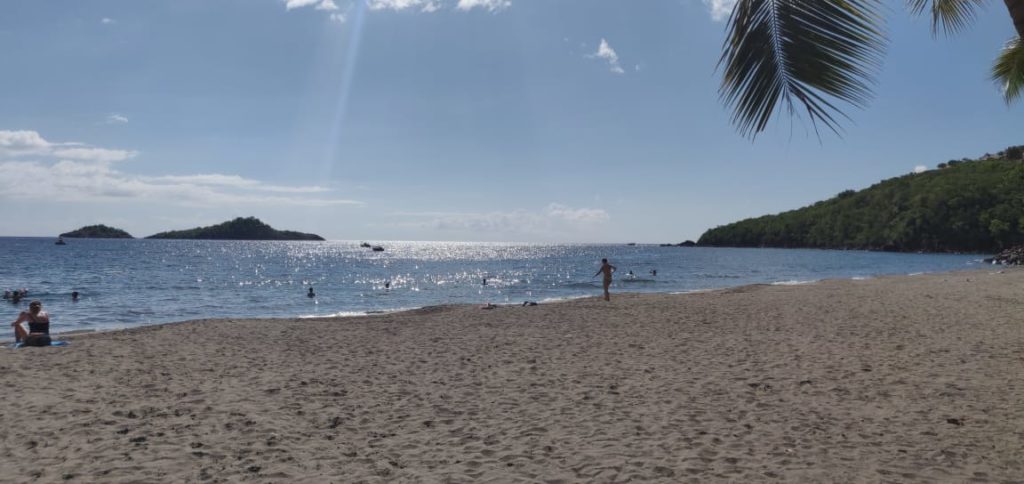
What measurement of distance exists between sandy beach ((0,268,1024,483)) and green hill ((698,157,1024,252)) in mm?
53899

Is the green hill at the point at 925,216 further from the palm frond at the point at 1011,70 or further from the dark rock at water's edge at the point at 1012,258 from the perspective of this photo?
→ the palm frond at the point at 1011,70

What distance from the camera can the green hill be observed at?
87562 mm

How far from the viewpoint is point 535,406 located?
7637 millimetres

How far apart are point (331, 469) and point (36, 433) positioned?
3727 mm

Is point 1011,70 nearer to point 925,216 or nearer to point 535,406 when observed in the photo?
point 535,406

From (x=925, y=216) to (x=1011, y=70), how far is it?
11570cm

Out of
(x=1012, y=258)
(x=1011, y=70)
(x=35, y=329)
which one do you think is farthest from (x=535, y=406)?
(x=1012, y=258)

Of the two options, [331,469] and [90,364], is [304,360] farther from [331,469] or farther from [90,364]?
[331,469]

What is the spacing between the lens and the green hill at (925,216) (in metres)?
87.6

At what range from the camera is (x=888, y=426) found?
6328mm

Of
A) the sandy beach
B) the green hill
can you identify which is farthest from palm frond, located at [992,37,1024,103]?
the green hill

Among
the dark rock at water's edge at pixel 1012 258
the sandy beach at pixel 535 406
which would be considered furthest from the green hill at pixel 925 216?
the sandy beach at pixel 535 406

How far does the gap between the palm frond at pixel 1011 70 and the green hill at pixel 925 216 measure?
55.5 metres

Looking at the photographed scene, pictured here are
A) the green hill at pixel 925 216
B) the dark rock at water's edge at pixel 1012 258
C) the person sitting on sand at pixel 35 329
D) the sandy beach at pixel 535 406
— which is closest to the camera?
the sandy beach at pixel 535 406
